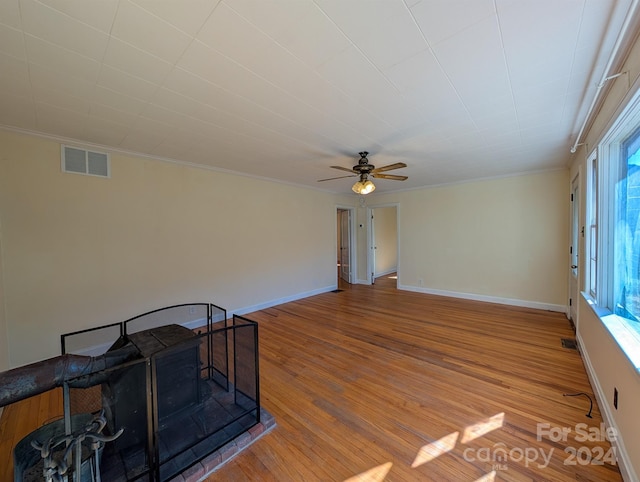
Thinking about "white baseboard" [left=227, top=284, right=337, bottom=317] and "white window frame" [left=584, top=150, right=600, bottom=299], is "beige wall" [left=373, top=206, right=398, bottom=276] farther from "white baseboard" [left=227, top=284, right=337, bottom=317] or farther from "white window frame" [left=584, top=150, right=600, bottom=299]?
"white window frame" [left=584, top=150, right=600, bottom=299]

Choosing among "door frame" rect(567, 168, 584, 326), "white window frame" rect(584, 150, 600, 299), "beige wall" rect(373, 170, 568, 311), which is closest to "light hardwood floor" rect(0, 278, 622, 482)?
"door frame" rect(567, 168, 584, 326)

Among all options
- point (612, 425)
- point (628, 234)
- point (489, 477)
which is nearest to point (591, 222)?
point (628, 234)

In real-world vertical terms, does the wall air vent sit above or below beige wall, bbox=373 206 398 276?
above

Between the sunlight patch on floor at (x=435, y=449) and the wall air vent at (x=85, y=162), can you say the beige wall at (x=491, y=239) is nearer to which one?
the sunlight patch on floor at (x=435, y=449)

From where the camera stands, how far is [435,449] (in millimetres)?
1682

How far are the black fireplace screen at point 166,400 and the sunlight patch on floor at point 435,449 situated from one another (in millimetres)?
1149

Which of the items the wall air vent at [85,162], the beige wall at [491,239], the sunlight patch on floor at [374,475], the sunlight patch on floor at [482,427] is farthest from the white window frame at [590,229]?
the wall air vent at [85,162]

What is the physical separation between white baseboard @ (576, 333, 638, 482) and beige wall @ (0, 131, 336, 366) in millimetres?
4373

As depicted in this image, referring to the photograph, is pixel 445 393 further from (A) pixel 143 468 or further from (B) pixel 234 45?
(B) pixel 234 45

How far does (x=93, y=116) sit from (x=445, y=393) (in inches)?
160

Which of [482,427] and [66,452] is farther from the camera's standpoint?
[482,427]

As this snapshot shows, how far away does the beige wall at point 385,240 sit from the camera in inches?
316

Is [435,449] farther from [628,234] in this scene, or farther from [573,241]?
[573,241]

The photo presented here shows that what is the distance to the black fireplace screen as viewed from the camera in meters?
1.46
